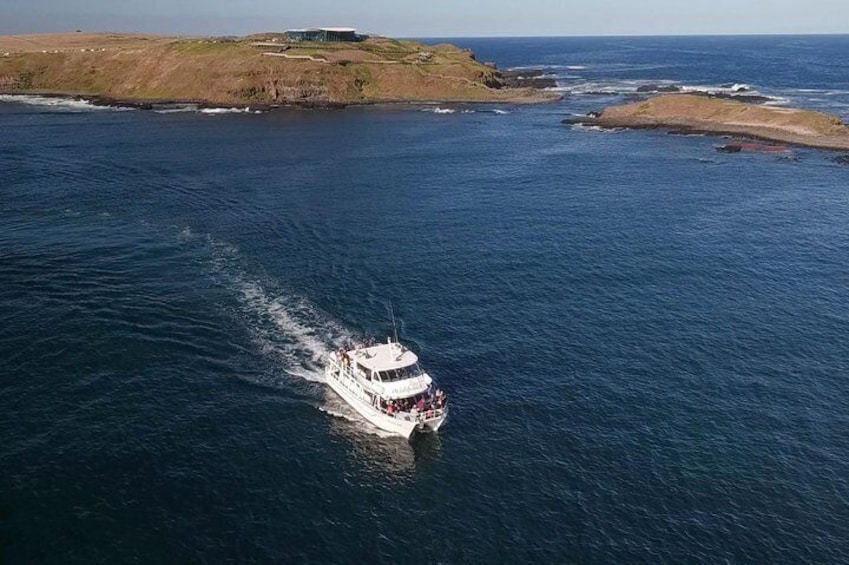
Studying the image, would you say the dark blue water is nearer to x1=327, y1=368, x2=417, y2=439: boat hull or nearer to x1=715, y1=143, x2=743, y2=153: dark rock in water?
x1=327, y1=368, x2=417, y2=439: boat hull

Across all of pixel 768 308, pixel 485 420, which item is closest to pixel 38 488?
pixel 485 420

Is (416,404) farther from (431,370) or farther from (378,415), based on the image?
(431,370)

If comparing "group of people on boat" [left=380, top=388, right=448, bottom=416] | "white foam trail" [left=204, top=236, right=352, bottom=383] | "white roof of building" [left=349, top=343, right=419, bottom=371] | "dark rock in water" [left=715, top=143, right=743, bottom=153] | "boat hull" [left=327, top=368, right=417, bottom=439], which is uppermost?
"dark rock in water" [left=715, top=143, right=743, bottom=153]

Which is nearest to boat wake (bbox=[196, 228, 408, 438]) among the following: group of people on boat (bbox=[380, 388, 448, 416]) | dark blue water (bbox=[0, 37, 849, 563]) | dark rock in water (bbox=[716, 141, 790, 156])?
dark blue water (bbox=[0, 37, 849, 563])

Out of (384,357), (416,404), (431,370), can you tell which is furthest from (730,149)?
(416,404)

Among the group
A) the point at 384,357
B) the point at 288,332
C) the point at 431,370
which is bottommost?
the point at 431,370

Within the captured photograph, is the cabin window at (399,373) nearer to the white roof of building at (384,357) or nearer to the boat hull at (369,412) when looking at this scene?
the white roof of building at (384,357)

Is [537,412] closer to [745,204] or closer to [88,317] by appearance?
[88,317]
